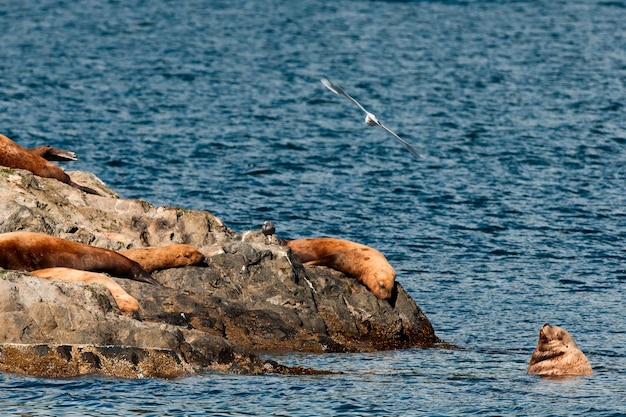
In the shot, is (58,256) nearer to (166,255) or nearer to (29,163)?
(166,255)

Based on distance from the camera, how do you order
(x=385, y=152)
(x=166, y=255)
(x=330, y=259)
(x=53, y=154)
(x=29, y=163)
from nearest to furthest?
(x=166, y=255), (x=330, y=259), (x=29, y=163), (x=53, y=154), (x=385, y=152)

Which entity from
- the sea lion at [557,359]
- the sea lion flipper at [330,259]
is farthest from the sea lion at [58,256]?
the sea lion at [557,359]

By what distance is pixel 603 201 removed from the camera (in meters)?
24.4

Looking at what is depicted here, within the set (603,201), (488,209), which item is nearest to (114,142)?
(488,209)

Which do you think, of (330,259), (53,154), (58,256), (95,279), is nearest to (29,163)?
(53,154)

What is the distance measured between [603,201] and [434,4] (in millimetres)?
32408

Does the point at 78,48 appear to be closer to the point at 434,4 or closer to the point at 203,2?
the point at 203,2

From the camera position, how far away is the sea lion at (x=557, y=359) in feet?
42.0

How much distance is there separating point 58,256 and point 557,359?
555 cm

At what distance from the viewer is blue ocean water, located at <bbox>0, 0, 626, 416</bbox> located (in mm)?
11727

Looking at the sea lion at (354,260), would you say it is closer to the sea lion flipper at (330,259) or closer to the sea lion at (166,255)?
the sea lion flipper at (330,259)

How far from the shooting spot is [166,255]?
46.1ft

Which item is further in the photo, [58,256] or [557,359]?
[58,256]

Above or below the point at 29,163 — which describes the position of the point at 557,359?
below
